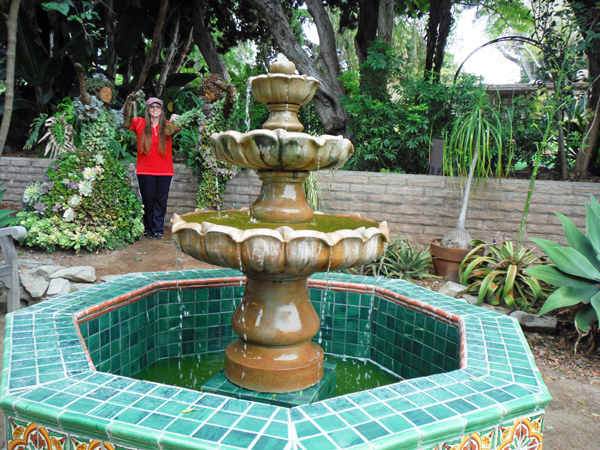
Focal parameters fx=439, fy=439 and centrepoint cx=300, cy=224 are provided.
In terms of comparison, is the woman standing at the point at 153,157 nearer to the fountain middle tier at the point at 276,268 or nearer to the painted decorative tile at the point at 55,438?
the fountain middle tier at the point at 276,268

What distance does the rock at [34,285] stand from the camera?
4.48 metres

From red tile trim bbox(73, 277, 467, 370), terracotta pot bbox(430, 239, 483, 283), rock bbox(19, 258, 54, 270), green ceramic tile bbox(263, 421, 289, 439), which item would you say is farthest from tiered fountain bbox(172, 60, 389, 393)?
rock bbox(19, 258, 54, 270)

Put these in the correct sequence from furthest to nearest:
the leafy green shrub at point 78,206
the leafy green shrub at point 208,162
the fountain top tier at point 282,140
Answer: the leafy green shrub at point 208,162 < the leafy green shrub at point 78,206 < the fountain top tier at point 282,140

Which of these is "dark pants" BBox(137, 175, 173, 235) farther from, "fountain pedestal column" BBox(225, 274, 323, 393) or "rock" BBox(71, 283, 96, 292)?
"fountain pedestal column" BBox(225, 274, 323, 393)

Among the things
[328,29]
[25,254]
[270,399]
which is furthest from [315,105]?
[270,399]

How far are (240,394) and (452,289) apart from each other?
317 centimetres

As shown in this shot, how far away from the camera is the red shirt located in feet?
21.6

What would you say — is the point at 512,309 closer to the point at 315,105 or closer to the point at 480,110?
the point at 480,110

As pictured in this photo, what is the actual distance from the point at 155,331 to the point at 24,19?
8668mm

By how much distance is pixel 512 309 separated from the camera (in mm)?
4484

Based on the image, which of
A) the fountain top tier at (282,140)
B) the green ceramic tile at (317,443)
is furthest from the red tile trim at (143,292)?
the green ceramic tile at (317,443)

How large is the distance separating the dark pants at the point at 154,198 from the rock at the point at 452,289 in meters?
4.35

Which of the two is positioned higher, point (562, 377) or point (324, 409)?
point (324, 409)

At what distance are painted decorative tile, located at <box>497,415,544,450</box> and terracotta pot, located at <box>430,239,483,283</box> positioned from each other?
3.67 m
